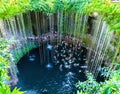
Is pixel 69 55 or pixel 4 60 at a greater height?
pixel 4 60

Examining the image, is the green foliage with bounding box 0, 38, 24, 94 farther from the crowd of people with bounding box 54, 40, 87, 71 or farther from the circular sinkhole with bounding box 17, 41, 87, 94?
the crowd of people with bounding box 54, 40, 87, 71

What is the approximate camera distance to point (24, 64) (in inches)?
280

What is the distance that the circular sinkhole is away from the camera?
20.5 ft

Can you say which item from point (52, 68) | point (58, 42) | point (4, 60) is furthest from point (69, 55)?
point (4, 60)

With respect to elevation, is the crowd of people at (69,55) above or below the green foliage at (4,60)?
below

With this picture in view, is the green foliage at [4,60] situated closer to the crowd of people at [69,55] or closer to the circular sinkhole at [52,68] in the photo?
the circular sinkhole at [52,68]

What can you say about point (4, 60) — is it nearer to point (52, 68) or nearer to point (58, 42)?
point (52, 68)

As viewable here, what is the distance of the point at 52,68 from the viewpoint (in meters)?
7.02

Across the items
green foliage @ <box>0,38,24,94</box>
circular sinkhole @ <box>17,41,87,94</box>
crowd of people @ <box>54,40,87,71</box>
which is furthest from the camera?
crowd of people @ <box>54,40,87,71</box>

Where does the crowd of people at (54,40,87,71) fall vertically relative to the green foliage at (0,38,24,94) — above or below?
below

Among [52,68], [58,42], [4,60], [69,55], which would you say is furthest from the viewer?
[58,42]

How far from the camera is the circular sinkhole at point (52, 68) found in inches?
247

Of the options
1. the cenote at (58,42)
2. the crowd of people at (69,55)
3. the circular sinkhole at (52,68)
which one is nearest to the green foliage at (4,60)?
the cenote at (58,42)

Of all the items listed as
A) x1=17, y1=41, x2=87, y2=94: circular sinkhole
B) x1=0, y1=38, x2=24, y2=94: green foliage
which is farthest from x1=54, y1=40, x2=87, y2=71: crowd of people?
x1=0, y1=38, x2=24, y2=94: green foliage
